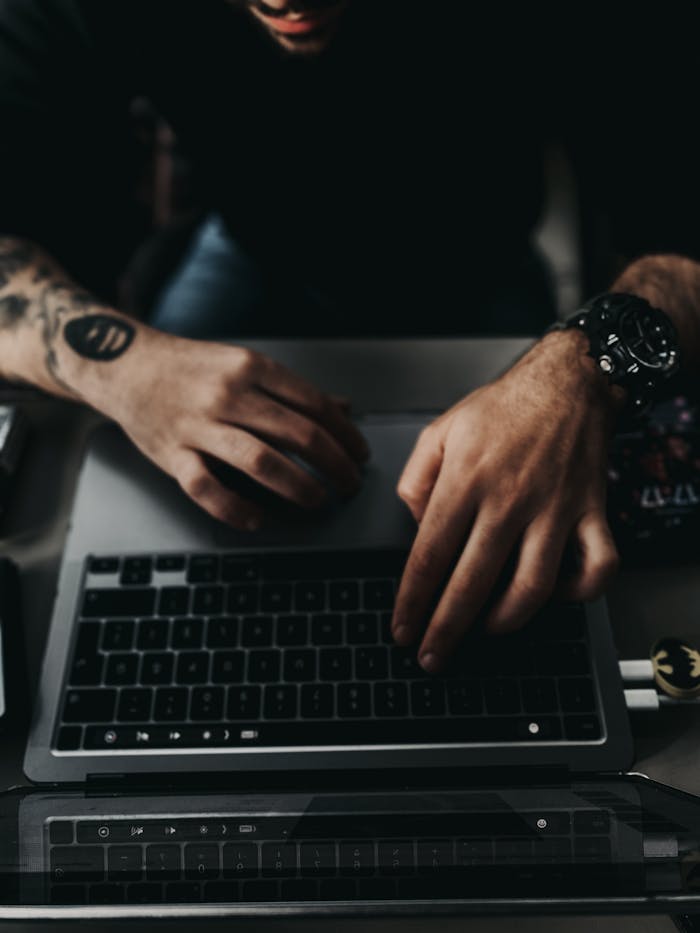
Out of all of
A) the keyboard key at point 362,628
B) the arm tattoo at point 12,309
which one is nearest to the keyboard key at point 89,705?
the keyboard key at point 362,628

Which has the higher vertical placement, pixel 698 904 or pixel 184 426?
pixel 184 426

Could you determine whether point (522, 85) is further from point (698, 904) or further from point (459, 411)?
point (698, 904)

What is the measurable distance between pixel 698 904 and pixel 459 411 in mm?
400

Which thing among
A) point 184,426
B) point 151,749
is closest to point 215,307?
point 184,426

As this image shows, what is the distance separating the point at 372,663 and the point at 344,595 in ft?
0.22

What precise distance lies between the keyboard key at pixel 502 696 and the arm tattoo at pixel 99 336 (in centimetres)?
49

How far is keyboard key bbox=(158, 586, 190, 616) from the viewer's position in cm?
67

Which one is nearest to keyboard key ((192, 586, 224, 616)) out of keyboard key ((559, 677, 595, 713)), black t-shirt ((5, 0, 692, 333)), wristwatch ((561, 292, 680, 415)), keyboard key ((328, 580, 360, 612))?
keyboard key ((328, 580, 360, 612))

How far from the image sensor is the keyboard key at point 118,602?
0.67 m

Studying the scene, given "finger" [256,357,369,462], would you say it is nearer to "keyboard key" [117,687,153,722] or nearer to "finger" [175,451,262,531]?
"finger" [175,451,262,531]

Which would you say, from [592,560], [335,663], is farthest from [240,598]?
[592,560]

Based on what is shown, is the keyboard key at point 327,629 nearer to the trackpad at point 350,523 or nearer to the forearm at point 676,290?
the trackpad at point 350,523

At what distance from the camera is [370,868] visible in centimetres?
53

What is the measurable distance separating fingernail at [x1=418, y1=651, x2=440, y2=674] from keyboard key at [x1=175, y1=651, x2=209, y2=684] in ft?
0.61
